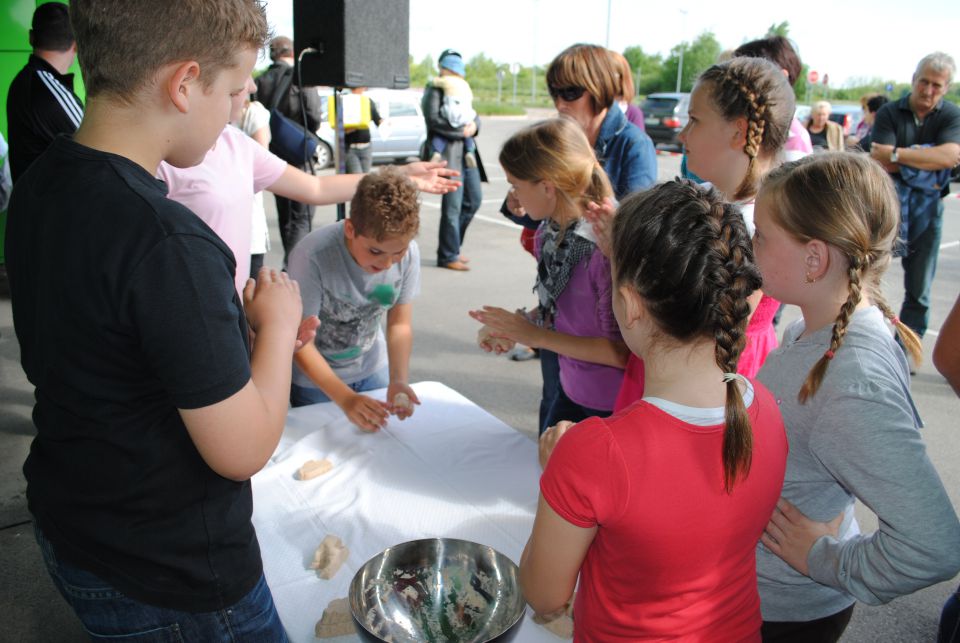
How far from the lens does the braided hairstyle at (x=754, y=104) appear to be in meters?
1.80

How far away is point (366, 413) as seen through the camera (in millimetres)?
1983

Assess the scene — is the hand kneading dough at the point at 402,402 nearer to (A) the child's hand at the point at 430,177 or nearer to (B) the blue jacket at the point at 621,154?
(A) the child's hand at the point at 430,177

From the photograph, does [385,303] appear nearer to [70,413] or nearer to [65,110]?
[70,413]

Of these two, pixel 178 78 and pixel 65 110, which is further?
A: pixel 65 110

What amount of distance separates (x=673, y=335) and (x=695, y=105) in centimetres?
116

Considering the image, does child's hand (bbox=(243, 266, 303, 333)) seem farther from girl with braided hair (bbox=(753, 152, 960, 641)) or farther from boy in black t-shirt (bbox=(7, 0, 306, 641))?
girl with braided hair (bbox=(753, 152, 960, 641))

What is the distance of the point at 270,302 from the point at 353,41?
8.46 ft

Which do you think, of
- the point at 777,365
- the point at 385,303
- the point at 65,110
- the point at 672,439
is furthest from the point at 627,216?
the point at 65,110

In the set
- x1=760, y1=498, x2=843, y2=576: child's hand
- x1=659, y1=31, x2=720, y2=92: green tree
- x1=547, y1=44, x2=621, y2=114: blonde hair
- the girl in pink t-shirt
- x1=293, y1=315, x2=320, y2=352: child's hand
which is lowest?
x1=760, y1=498, x2=843, y2=576: child's hand

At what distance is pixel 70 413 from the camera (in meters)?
0.92

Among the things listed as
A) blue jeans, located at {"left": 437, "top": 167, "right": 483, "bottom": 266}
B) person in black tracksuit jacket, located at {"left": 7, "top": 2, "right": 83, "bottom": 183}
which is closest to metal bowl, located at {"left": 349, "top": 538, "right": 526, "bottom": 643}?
person in black tracksuit jacket, located at {"left": 7, "top": 2, "right": 83, "bottom": 183}

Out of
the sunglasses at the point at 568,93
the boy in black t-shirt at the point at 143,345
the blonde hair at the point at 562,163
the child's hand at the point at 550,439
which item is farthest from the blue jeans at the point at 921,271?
the boy in black t-shirt at the point at 143,345

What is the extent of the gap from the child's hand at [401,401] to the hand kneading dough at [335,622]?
2.56ft

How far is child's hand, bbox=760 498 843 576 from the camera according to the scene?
115cm
